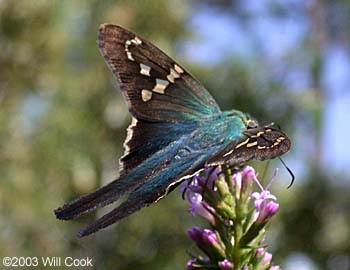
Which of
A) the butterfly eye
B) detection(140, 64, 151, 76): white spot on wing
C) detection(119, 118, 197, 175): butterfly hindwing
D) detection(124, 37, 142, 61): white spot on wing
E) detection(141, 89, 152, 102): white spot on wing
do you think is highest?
detection(124, 37, 142, 61): white spot on wing

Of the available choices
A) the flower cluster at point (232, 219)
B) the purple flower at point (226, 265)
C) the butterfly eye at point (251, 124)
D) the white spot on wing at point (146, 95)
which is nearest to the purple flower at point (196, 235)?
the flower cluster at point (232, 219)

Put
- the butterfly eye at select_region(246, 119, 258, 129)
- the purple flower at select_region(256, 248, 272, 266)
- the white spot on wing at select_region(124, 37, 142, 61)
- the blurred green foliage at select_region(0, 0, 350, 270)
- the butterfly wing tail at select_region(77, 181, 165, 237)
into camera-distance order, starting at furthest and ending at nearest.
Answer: the blurred green foliage at select_region(0, 0, 350, 270) → the white spot on wing at select_region(124, 37, 142, 61) → the butterfly eye at select_region(246, 119, 258, 129) → the purple flower at select_region(256, 248, 272, 266) → the butterfly wing tail at select_region(77, 181, 165, 237)

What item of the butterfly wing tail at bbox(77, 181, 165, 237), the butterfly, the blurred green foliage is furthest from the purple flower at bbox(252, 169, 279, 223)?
the blurred green foliage

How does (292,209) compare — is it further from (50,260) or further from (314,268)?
(50,260)

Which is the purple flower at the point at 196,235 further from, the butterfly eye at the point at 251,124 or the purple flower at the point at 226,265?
the butterfly eye at the point at 251,124

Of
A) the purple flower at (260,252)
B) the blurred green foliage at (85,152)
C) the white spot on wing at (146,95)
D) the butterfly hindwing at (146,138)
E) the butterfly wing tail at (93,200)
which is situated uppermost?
the blurred green foliage at (85,152)

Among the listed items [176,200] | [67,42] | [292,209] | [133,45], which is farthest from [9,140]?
[133,45]

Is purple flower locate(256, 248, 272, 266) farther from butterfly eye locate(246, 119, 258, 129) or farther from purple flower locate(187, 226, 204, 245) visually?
butterfly eye locate(246, 119, 258, 129)
